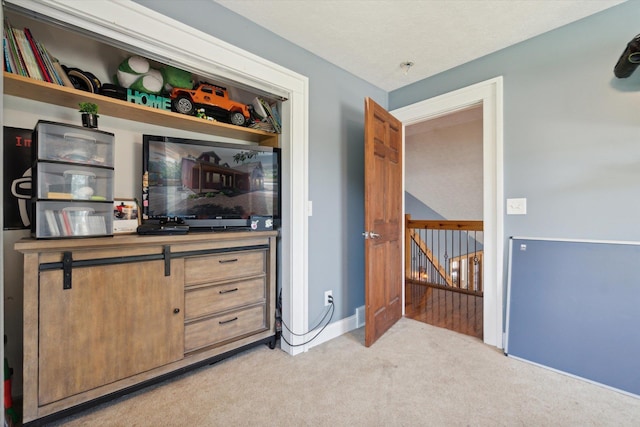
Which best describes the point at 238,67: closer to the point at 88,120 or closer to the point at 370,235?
the point at 88,120

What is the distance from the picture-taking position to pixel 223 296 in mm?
2012

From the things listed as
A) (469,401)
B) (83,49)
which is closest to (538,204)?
(469,401)

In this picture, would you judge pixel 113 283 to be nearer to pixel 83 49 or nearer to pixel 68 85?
pixel 68 85

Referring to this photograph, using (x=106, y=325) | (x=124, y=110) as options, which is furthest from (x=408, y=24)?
(x=106, y=325)

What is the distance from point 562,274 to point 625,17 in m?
1.77

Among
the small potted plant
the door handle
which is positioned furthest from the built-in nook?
the door handle

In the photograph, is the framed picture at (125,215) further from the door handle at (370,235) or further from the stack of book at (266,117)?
Result: the door handle at (370,235)

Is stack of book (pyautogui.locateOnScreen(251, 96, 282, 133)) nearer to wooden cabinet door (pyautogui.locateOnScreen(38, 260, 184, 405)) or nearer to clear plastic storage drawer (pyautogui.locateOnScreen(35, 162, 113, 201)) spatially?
clear plastic storage drawer (pyautogui.locateOnScreen(35, 162, 113, 201))

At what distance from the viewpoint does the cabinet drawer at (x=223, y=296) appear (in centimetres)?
187

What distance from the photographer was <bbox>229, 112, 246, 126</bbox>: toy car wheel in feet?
7.61

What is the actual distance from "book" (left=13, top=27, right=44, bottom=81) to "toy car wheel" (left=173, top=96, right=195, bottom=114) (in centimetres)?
71

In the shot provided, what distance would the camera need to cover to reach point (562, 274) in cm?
200

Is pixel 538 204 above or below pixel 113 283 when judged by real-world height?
above

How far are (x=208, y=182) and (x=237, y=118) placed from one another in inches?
23.7
